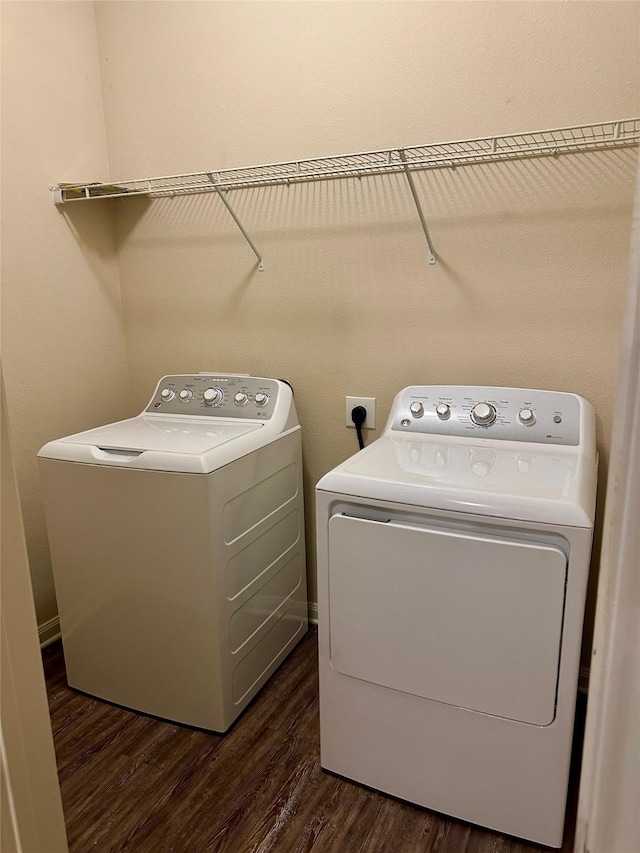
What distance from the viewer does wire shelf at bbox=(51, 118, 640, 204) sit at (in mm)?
1486

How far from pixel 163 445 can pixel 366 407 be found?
0.71 metres

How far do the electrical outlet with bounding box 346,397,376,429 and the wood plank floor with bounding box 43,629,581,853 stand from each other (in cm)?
91

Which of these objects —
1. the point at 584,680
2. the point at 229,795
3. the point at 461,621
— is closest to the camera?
the point at 461,621

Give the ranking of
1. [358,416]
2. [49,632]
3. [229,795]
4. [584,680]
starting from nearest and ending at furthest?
1. [229,795]
2. [584,680]
3. [358,416]
4. [49,632]

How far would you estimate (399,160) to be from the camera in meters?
1.72

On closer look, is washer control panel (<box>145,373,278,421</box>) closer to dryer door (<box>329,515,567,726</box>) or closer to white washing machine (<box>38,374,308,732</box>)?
white washing machine (<box>38,374,308,732</box>)

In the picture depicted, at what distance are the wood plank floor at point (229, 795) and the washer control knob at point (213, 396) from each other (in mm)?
986

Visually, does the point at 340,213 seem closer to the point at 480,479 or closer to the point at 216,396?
the point at 216,396

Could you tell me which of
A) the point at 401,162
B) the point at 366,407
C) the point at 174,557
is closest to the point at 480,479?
the point at 366,407

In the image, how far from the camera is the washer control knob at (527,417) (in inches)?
61.7

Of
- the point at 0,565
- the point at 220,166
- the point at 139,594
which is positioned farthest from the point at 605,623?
the point at 220,166

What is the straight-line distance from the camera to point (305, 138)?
6.23 ft

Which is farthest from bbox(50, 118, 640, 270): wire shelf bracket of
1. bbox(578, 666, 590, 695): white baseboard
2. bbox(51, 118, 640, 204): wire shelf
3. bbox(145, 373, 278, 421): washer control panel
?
bbox(578, 666, 590, 695): white baseboard

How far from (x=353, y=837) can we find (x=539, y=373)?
131 cm
